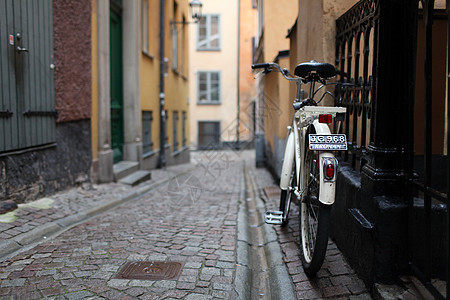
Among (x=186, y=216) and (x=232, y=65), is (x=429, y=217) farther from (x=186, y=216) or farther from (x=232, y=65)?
(x=232, y=65)

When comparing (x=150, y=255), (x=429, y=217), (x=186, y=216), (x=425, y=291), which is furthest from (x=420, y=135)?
(x=186, y=216)

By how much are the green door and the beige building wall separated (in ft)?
60.9

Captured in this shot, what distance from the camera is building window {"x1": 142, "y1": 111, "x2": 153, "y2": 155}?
11.8 metres

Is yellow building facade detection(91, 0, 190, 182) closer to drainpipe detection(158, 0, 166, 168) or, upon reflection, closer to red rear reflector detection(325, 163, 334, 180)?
drainpipe detection(158, 0, 166, 168)

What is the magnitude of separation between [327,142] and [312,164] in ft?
1.38

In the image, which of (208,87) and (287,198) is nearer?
(287,198)

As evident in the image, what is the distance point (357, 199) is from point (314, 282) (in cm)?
69

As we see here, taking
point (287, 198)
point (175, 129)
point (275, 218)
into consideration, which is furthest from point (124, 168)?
point (175, 129)

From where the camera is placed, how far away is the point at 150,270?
354 centimetres

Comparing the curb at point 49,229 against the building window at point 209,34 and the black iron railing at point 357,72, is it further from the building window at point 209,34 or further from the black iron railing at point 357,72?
the building window at point 209,34

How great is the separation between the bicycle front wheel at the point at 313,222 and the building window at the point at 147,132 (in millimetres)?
8589

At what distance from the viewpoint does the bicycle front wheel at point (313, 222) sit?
292cm

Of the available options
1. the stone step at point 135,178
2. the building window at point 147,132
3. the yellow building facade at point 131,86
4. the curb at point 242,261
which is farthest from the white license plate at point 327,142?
the building window at point 147,132

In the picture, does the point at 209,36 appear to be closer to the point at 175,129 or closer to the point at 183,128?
the point at 183,128
